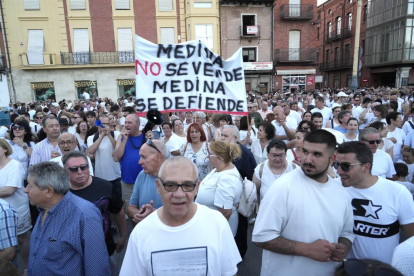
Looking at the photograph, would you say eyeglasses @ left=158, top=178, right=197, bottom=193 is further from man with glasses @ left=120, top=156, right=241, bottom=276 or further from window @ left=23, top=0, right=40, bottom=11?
window @ left=23, top=0, right=40, bottom=11

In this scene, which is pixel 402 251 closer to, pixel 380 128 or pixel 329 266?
pixel 329 266

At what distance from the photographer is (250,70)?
2614 cm

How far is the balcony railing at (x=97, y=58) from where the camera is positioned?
21.3 m

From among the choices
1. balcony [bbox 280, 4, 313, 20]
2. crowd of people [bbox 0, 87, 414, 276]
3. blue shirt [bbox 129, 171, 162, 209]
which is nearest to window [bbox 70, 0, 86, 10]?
balcony [bbox 280, 4, 313, 20]

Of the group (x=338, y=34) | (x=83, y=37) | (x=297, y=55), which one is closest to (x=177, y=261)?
(x=83, y=37)

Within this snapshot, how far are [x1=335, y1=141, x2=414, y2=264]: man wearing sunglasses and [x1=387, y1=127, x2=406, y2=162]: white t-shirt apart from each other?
3.47 meters

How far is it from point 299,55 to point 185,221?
94.7ft

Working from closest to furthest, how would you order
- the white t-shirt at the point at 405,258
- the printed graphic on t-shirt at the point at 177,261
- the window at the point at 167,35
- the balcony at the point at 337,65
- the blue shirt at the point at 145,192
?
the white t-shirt at the point at 405,258 → the printed graphic on t-shirt at the point at 177,261 → the blue shirt at the point at 145,192 → the window at the point at 167,35 → the balcony at the point at 337,65

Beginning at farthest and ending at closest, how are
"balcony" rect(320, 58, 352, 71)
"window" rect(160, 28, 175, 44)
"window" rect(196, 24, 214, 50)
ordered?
1. "balcony" rect(320, 58, 352, 71)
2. "window" rect(196, 24, 214, 50)
3. "window" rect(160, 28, 175, 44)

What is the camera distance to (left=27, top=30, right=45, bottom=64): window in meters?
20.8

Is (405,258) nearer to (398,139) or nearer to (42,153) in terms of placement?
(42,153)

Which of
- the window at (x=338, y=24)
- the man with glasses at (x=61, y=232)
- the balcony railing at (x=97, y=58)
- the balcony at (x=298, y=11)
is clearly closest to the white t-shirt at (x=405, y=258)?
the man with glasses at (x=61, y=232)

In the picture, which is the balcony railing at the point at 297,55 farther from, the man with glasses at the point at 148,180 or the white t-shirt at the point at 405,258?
the white t-shirt at the point at 405,258

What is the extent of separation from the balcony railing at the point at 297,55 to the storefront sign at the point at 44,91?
2007cm
